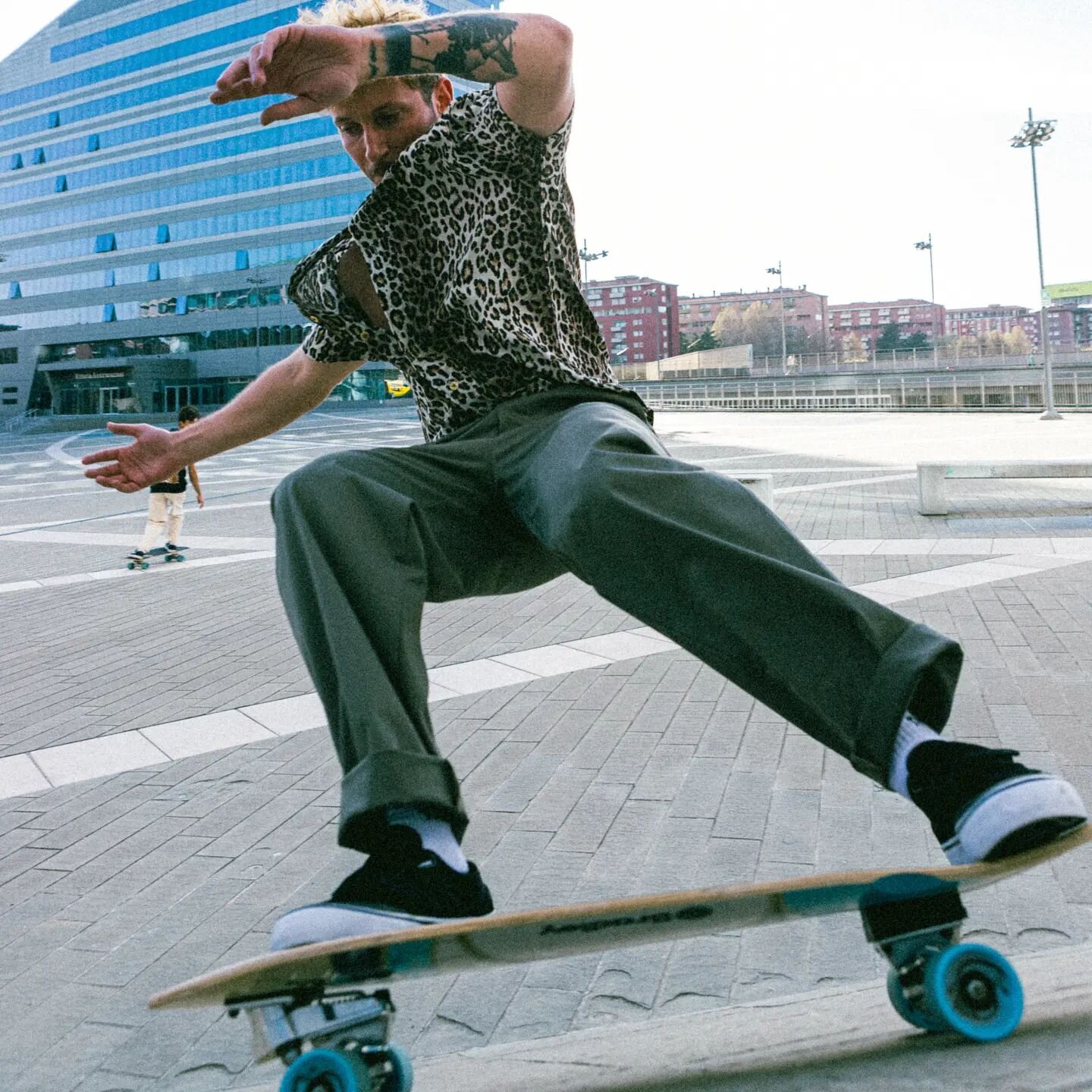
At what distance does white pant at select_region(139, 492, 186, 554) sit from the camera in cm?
1001

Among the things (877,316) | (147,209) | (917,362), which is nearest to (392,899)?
(917,362)

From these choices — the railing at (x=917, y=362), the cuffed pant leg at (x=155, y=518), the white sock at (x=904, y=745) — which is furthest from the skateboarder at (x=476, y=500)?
the railing at (x=917, y=362)

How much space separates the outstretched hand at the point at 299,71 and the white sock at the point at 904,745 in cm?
129

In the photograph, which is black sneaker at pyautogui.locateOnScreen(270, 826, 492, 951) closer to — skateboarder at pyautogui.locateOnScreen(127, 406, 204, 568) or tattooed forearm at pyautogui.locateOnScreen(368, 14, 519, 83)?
tattooed forearm at pyautogui.locateOnScreen(368, 14, 519, 83)

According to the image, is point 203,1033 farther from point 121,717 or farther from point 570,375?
point 121,717

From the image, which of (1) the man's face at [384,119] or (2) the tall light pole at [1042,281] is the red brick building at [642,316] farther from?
(1) the man's face at [384,119]

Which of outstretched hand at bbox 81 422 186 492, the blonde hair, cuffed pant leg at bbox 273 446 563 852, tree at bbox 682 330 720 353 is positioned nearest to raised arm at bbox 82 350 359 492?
outstretched hand at bbox 81 422 186 492

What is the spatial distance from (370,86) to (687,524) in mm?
1167

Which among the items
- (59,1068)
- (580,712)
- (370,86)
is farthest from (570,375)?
(580,712)

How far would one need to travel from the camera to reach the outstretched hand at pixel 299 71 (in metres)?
1.60

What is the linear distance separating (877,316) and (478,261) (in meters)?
199

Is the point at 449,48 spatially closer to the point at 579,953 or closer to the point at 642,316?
the point at 579,953

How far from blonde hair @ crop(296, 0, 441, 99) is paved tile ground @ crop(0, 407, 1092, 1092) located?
1871mm

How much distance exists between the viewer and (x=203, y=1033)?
2078 mm
